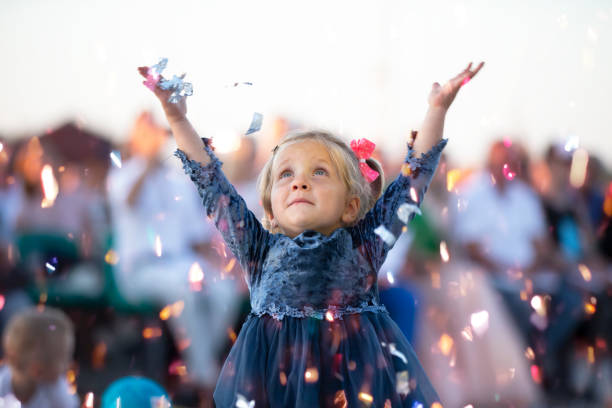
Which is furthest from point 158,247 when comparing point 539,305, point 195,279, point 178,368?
point 539,305

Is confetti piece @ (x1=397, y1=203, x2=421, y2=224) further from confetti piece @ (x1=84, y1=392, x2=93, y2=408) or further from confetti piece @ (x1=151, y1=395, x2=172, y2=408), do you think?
confetti piece @ (x1=84, y1=392, x2=93, y2=408)

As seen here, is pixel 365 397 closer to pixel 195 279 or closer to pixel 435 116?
pixel 435 116

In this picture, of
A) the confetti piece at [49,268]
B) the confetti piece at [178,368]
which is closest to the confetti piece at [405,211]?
the confetti piece at [178,368]

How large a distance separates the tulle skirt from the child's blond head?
0.69 meters

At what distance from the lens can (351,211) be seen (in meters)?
1.70

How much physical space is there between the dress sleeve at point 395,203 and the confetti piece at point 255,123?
1.15 feet

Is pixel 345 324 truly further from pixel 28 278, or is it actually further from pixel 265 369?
pixel 28 278

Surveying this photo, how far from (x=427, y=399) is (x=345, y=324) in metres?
0.25

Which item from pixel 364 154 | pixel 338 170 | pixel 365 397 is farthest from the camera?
pixel 364 154

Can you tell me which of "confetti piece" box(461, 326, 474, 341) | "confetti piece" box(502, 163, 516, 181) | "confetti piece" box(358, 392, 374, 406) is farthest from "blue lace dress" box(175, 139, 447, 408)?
"confetti piece" box(502, 163, 516, 181)

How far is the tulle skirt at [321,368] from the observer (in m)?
1.45

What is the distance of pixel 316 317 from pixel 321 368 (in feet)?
0.36

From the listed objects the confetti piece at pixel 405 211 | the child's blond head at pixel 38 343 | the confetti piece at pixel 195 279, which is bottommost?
the confetti piece at pixel 195 279

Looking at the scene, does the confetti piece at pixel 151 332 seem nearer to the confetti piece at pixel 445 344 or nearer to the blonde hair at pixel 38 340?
the blonde hair at pixel 38 340
